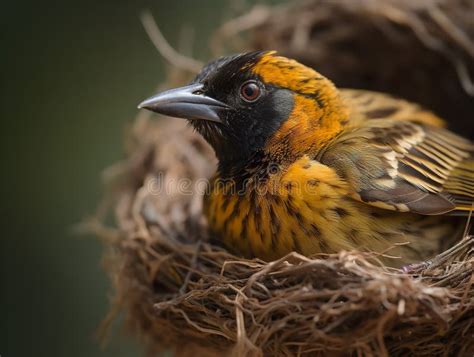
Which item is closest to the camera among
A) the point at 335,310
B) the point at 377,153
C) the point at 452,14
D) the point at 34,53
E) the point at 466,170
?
the point at 335,310

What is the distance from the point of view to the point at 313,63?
3.74 meters

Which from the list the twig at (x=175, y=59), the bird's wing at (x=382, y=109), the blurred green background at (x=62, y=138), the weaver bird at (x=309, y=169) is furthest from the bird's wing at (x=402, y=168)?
the blurred green background at (x=62, y=138)

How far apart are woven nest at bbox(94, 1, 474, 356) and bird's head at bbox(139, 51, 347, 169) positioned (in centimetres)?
46

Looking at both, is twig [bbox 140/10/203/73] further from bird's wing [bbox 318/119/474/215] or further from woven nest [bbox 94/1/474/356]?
bird's wing [bbox 318/119/474/215]

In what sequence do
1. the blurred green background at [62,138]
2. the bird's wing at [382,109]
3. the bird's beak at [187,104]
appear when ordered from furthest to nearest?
the blurred green background at [62,138], the bird's wing at [382,109], the bird's beak at [187,104]

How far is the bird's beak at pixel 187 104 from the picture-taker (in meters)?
2.63

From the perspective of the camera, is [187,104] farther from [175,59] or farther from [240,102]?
[175,59]

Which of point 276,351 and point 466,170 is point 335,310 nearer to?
point 276,351

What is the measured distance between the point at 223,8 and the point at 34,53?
1.28m

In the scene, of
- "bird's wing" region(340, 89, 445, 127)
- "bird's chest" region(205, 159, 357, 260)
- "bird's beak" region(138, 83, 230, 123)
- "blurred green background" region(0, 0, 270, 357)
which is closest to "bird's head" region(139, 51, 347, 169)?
"bird's beak" region(138, 83, 230, 123)

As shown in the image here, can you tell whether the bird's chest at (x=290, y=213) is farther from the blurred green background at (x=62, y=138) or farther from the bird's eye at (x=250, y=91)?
the blurred green background at (x=62, y=138)

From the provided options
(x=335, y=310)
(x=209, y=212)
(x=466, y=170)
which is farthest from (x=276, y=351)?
(x=466, y=170)

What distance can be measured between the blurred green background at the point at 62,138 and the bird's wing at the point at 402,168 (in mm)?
2025

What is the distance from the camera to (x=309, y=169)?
258 centimetres
